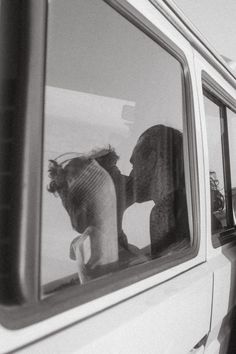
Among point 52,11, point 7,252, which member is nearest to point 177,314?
point 7,252

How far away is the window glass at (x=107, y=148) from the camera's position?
1272mm

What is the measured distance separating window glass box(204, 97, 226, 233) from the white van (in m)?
0.02

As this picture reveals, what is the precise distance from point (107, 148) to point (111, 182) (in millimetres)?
281

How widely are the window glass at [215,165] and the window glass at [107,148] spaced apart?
33 cm

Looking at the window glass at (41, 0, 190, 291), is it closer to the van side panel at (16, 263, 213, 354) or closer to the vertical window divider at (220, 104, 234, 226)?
the van side panel at (16, 263, 213, 354)

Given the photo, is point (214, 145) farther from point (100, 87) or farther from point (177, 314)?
point (177, 314)

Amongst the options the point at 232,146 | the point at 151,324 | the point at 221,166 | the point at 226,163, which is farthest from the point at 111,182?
the point at 232,146

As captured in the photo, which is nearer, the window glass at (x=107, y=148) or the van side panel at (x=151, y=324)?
the van side panel at (x=151, y=324)

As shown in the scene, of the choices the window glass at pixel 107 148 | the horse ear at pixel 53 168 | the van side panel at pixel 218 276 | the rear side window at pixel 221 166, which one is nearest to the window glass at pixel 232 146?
the rear side window at pixel 221 166

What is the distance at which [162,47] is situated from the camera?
1.69 m

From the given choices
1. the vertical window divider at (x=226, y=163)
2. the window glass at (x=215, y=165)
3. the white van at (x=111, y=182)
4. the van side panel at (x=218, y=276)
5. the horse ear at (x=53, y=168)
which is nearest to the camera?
the white van at (x=111, y=182)

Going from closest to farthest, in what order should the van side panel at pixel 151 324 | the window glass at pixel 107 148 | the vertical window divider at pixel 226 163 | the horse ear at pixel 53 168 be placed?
1. the van side panel at pixel 151 324
2. the horse ear at pixel 53 168
3. the window glass at pixel 107 148
4. the vertical window divider at pixel 226 163

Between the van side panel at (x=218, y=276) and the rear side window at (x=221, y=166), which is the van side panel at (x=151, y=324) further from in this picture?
the rear side window at (x=221, y=166)

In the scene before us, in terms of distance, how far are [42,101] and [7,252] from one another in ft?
1.12
